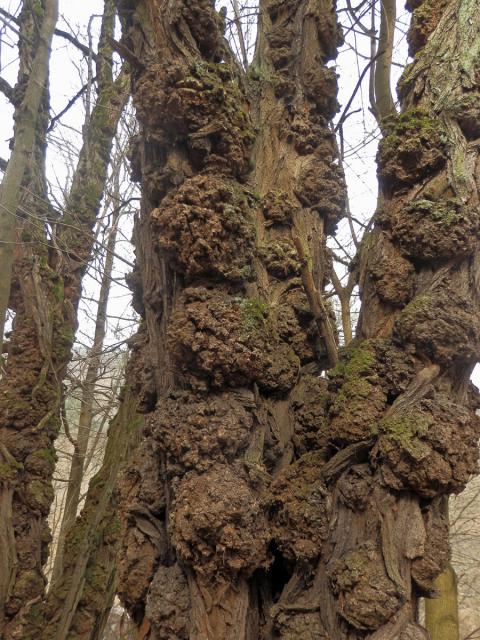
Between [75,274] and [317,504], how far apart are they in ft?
14.4

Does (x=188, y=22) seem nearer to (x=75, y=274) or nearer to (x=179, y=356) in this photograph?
(x=179, y=356)

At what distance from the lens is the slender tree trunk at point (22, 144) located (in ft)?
12.9

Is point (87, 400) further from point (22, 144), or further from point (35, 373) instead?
point (22, 144)

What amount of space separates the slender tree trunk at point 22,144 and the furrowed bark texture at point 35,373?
0.24 metres

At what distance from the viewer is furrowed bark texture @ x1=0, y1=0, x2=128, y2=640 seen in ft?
14.2

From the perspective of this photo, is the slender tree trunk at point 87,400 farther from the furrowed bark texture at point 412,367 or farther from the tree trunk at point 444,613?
the furrowed bark texture at point 412,367

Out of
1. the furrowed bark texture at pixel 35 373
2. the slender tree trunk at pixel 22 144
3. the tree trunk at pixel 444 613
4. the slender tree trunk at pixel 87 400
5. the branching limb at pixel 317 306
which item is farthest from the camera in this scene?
the slender tree trunk at pixel 87 400

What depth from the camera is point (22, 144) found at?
439cm

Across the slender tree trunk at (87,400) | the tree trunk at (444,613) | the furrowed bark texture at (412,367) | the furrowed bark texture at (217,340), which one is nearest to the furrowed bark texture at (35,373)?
the slender tree trunk at (87,400)

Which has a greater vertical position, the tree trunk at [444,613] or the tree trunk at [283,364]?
the tree trunk at [283,364]

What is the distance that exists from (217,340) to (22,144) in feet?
10.9

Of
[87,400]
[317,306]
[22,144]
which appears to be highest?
[22,144]

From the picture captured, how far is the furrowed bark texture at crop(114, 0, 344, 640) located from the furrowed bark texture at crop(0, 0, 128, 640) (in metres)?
2.13

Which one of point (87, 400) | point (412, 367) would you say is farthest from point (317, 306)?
point (87, 400)
